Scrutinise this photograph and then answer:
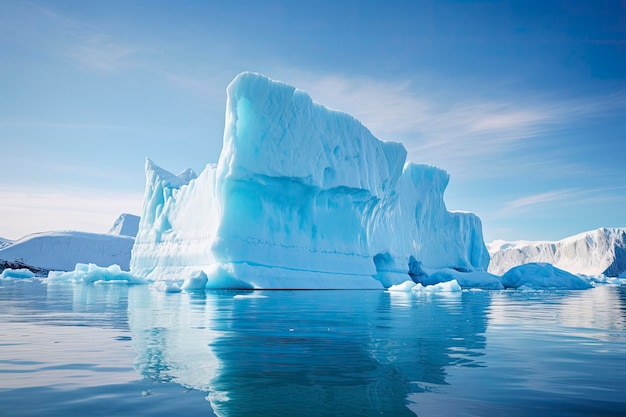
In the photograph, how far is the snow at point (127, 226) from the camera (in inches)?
4148

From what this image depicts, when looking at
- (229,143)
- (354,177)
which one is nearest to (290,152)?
(229,143)

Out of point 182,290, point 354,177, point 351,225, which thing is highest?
point 354,177

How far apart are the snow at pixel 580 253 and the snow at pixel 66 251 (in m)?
60.0

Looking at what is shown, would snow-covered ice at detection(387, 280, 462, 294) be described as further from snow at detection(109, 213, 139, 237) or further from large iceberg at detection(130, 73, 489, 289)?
snow at detection(109, 213, 139, 237)

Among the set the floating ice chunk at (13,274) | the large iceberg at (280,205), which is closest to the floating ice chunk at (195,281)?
the large iceberg at (280,205)

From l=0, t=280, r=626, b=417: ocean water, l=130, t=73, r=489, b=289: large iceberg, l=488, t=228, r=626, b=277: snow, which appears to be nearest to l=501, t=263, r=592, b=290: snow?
l=130, t=73, r=489, b=289: large iceberg

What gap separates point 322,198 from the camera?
25.1 m

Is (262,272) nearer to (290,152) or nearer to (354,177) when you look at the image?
(290,152)

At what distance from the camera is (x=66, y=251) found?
79.4 metres

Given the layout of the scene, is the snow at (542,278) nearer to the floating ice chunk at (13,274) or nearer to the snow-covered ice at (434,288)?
the snow-covered ice at (434,288)

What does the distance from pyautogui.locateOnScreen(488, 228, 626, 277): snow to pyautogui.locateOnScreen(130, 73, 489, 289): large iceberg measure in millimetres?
48022

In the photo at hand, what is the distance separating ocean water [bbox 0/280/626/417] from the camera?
2928 mm

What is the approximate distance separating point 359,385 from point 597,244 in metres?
77.4

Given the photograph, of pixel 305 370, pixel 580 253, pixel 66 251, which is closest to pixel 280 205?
pixel 305 370
